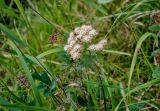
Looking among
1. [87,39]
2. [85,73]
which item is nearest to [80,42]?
[87,39]

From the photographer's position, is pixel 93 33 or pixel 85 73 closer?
pixel 93 33

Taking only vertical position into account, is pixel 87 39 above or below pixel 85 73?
above

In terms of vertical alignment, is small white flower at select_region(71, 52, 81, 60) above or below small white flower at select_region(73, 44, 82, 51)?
below

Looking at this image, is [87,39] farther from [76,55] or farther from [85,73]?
[85,73]

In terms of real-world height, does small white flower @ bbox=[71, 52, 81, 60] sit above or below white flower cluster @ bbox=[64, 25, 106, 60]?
below

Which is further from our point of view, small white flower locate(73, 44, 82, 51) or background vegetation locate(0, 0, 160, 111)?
background vegetation locate(0, 0, 160, 111)

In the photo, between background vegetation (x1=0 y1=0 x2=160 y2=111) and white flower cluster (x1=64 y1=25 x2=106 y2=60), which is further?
background vegetation (x1=0 y1=0 x2=160 y2=111)

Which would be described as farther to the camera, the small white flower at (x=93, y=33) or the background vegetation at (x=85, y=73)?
the background vegetation at (x=85, y=73)

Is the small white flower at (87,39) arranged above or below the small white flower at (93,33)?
below
